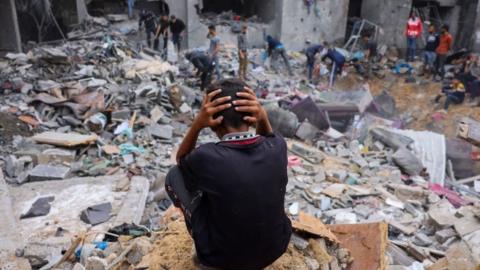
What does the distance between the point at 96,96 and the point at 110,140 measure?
4.87 feet

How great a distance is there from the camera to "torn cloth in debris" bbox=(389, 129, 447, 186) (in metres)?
7.98

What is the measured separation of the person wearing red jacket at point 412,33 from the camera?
15828mm

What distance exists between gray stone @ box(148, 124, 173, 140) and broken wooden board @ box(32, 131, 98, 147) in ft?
3.70

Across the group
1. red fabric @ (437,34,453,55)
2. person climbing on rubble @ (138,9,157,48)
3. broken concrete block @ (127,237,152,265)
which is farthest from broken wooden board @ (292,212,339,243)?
red fabric @ (437,34,453,55)

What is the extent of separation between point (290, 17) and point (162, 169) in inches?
451

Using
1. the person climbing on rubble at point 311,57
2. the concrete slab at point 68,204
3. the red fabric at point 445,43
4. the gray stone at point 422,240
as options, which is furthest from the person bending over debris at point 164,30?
the gray stone at point 422,240

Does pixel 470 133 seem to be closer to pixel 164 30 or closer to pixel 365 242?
pixel 365 242

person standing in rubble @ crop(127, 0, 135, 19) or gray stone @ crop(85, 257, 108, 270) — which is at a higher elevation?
person standing in rubble @ crop(127, 0, 135, 19)

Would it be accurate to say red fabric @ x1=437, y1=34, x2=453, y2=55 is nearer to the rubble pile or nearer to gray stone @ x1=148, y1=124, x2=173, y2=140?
the rubble pile

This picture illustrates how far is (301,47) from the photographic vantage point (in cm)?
1747

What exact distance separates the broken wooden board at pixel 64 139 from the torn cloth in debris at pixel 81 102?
89cm

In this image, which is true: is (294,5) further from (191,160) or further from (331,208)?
(191,160)

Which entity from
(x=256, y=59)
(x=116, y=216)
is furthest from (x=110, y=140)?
(x=256, y=59)

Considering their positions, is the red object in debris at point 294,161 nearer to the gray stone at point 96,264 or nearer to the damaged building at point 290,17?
the gray stone at point 96,264
